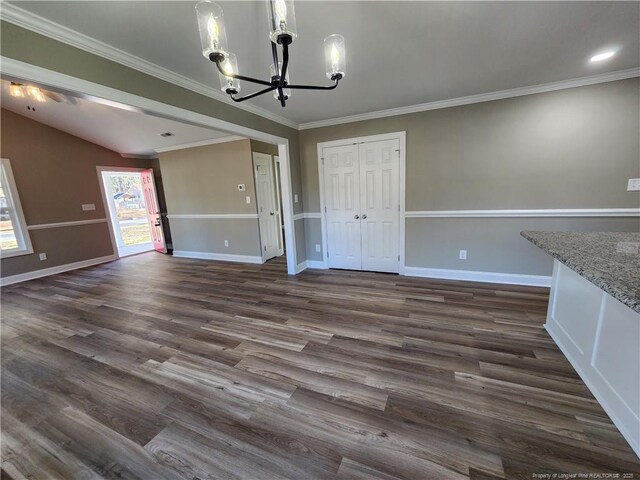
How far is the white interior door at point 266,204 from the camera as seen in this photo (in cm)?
497

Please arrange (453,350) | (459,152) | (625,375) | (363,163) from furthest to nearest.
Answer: (363,163) < (459,152) < (453,350) < (625,375)

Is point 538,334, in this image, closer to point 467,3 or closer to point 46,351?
point 467,3

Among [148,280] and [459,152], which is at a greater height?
[459,152]

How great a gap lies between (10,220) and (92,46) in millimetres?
4596

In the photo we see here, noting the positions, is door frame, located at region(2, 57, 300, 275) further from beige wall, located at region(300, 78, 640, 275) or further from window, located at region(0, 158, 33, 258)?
window, located at region(0, 158, 33, 258)

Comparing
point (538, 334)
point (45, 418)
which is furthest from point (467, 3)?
point (45, 418)

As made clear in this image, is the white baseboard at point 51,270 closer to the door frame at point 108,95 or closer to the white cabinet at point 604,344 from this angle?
the door frame at point 108,95

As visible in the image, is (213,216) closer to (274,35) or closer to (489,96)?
(274,35)

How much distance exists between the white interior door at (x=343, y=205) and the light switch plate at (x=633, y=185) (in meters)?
3.09

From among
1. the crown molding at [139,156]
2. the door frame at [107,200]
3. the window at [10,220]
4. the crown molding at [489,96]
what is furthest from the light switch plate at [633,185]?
the window at [10,220]

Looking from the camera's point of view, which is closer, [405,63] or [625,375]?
[625,375]

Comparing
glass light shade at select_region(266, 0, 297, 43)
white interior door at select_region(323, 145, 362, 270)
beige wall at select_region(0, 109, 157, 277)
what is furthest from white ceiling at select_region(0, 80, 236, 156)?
glass light shade at select_region(266, 0, 297, 43)

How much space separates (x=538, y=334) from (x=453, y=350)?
0.87m

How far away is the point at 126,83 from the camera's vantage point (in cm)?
207
